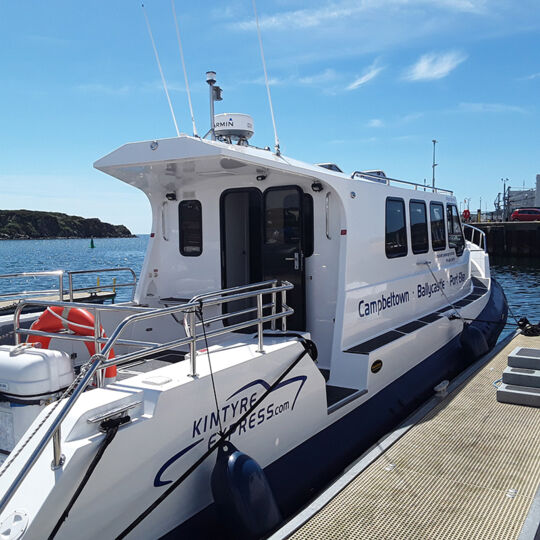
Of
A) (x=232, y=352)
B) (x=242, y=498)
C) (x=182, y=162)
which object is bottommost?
(x=242, y=498)

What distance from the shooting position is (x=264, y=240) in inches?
237

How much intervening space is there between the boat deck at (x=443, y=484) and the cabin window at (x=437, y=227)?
317 cm

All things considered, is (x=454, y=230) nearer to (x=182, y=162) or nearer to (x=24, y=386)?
(x=182, y=162)

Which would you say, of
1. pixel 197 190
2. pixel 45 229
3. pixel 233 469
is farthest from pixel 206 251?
pixel 45 229

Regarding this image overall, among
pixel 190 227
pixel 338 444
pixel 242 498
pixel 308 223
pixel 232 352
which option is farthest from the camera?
pixel 190 227

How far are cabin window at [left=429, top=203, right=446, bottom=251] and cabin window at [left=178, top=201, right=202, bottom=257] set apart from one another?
3.52m

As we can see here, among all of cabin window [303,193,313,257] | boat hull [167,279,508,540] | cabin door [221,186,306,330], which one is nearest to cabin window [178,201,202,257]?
cabin door [221,186,306,330]

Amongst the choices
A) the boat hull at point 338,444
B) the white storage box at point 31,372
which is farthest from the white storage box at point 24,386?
the boat hull at point 338,444

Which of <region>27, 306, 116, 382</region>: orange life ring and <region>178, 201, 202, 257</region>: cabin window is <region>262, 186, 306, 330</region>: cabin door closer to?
<region>178, 201, 202, 257</region>: cabin window

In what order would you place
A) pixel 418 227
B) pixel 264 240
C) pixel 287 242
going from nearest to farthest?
pixel 287 242, pixel 264 240, pixel 418 227

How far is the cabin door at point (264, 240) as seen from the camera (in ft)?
19.1

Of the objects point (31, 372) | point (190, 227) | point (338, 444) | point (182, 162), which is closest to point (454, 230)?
point (190, 227)

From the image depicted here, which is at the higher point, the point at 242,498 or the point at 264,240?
the point at 264,240

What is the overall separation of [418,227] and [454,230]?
1.88 m
